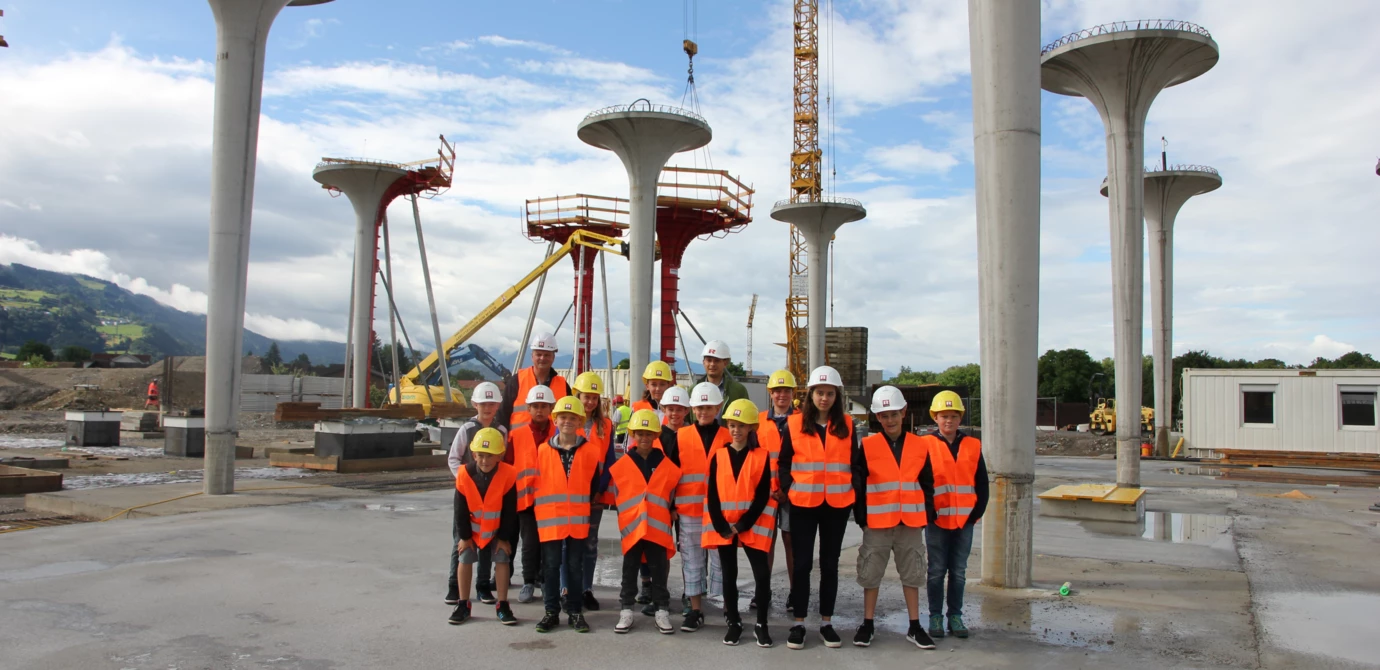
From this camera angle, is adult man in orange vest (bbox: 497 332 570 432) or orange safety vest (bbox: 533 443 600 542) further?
adult man in orange vest (bbox: 497 332 570 432)

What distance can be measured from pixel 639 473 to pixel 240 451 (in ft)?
65.8

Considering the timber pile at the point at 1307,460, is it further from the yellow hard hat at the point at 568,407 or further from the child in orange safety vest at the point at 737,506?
the yellow hard hat at the point at 568,407

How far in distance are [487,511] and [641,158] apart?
59.6 feet

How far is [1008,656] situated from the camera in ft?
17.7

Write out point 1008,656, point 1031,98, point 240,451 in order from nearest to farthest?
point 1008,656 < point 1031,98 < point 240,451

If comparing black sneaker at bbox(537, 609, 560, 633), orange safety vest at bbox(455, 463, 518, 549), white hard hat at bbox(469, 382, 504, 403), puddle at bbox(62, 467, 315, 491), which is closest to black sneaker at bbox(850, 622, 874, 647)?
black sneaker at bbox(537, 609, 560, 633)

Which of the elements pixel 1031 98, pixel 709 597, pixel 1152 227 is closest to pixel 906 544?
pixel 709 597

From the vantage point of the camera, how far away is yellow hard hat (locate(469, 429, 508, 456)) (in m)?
5.95

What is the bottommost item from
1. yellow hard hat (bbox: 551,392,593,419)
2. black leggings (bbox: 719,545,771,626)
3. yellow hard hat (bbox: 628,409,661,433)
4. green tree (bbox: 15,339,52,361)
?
black leggings (bbox: 719,545,771,626)

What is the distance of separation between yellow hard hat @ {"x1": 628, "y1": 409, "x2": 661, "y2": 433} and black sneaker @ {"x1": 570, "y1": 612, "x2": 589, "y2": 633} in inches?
52.0

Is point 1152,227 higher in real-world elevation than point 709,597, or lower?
higher

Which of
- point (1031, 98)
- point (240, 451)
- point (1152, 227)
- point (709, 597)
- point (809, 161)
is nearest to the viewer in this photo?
point (709, 597)

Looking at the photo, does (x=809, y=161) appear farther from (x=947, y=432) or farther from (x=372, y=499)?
(x=947, y=432)

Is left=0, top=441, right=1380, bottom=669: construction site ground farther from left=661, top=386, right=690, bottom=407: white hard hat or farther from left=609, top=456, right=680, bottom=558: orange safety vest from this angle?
left=661, top=386, right=690, bottom=407: white hard hat
